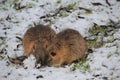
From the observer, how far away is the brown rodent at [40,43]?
6.70 metres

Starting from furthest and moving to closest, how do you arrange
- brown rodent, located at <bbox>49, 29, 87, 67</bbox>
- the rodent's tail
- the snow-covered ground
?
the rodent's tail, brown rodent, located at <bbox>49, 29, 87, 67</bbox>, the snow-covered ground

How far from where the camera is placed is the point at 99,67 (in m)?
6.71

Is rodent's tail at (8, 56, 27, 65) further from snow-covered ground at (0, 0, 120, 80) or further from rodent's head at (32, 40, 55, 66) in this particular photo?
rodent's head at (32, 40, 55, 66)

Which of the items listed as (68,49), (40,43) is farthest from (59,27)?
(40,43)

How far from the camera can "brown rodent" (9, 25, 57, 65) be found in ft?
22.0

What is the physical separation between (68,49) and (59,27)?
1.75 m

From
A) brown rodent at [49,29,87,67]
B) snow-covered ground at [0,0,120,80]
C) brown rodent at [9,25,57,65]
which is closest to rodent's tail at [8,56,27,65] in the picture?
brown rodent at [9,25,57,65]

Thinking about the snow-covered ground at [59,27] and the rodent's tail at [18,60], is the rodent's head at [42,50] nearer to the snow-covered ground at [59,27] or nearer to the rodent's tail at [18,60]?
the snow-covered ground at [59,27]

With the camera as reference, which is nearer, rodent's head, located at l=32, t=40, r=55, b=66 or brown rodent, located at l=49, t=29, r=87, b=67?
rodent's head, located at l=32, t=40, r=55, b=66

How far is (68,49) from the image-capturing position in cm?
707

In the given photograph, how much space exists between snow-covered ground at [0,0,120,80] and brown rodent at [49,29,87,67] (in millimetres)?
154

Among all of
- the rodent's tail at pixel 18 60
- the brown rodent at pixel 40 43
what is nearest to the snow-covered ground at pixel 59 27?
the rodent's tail at pixel 18 60

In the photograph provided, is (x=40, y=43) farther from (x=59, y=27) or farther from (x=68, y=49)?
(x=59, y=27)

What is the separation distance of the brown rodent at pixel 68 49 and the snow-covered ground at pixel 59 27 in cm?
15
